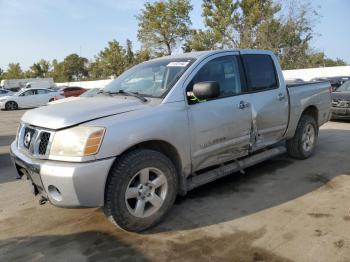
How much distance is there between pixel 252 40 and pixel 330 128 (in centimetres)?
3051

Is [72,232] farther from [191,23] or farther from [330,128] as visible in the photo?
[191,23]

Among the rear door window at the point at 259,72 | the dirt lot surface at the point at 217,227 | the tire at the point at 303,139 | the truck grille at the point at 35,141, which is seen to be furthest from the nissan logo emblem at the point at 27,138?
the tire at the point at 303,139

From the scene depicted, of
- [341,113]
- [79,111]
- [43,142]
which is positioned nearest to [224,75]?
[79,111]

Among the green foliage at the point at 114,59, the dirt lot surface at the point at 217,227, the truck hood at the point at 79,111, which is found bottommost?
the dirt lot surface at the point at 217,227

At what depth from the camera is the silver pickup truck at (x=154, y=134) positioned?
3.33 meters

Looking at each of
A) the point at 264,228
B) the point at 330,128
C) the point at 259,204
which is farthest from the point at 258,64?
the point at 330,128

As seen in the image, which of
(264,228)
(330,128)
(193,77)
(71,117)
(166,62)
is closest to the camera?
(71,117)

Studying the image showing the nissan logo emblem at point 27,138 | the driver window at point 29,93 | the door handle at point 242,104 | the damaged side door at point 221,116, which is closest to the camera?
the nissan logo emblem at point 27,138

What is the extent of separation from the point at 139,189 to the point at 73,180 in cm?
74

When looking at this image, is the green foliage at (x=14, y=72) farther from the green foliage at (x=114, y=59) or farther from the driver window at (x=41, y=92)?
the driver window at (x=41, y=92)

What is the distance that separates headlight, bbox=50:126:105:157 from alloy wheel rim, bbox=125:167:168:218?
21.7 inches

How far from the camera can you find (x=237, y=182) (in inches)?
206

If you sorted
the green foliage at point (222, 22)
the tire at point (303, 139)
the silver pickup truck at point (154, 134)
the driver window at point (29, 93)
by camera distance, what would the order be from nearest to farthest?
the silver pickup truck at point (154, 134), the tire at point (303, 139), the driver window at point (29, 93), the green foliage at point (222, 22)

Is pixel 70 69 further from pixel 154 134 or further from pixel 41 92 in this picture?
pixel 154 134
